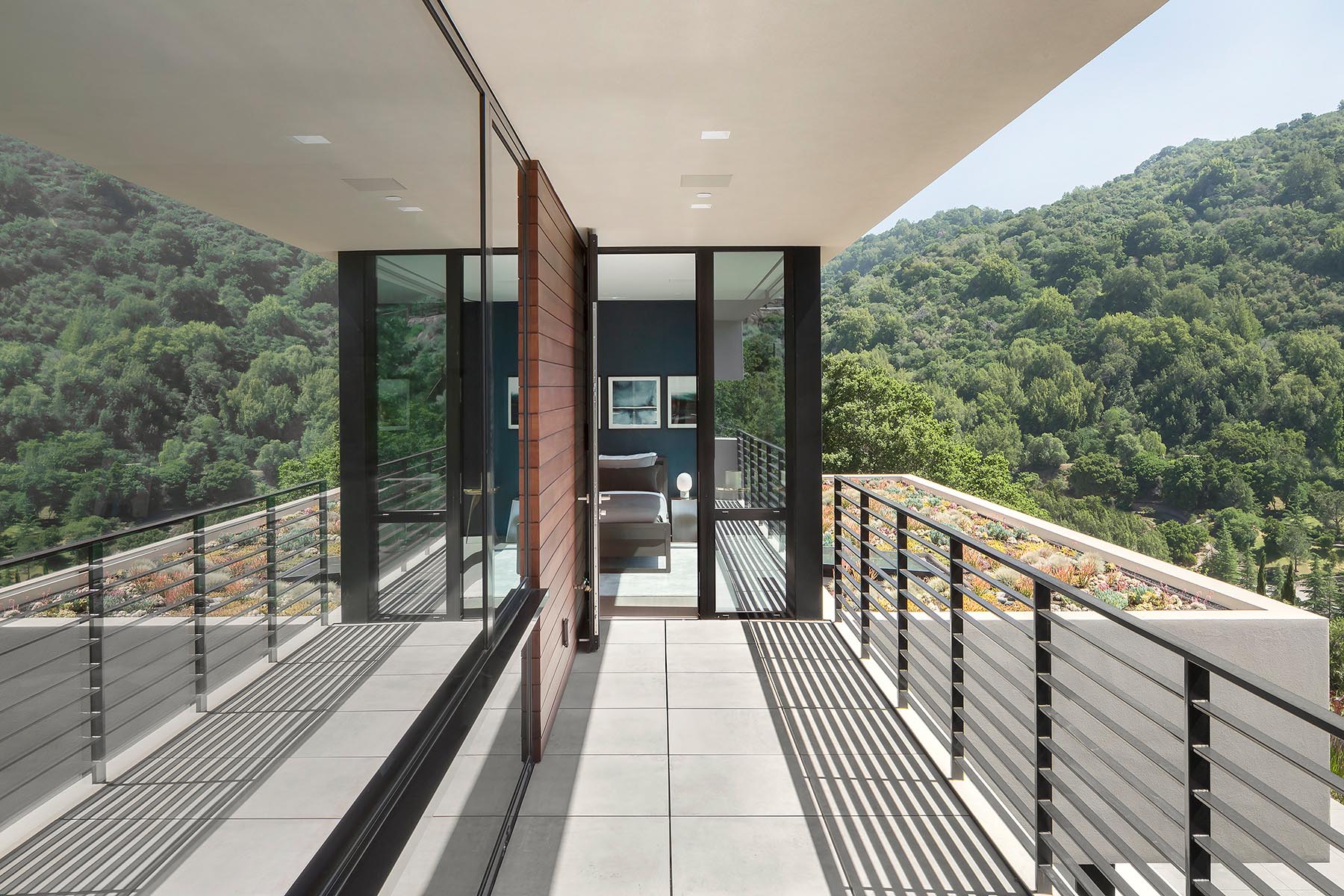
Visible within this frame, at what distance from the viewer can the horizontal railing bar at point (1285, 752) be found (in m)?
1.13

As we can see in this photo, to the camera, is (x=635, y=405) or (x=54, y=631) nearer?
(x=54, y=631)

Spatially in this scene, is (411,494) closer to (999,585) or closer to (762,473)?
(999,585)

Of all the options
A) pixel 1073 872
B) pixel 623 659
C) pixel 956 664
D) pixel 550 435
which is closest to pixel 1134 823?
pixel 1073 872

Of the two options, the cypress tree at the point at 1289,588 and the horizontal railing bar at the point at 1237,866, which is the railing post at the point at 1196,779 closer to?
the horizontal railing bar at the point at 1237,866

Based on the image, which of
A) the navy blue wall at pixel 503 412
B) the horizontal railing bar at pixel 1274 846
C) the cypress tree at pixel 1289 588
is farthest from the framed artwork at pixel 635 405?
the cypress tree at pixel 1289 588

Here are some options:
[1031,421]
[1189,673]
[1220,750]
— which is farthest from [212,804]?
[1031,421]

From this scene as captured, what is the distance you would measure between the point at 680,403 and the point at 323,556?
7.64 meters

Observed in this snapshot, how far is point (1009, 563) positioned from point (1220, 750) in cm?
206

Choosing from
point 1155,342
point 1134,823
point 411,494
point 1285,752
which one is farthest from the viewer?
point 1155,342

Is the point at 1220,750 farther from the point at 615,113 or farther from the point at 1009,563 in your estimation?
the point at 615,113

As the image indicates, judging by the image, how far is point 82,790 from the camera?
21.8 inches

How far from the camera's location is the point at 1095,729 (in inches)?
137

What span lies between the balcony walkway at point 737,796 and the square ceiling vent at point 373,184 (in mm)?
1187

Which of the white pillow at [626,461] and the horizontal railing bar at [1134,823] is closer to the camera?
the horizontal railing bar at [1134,823]
